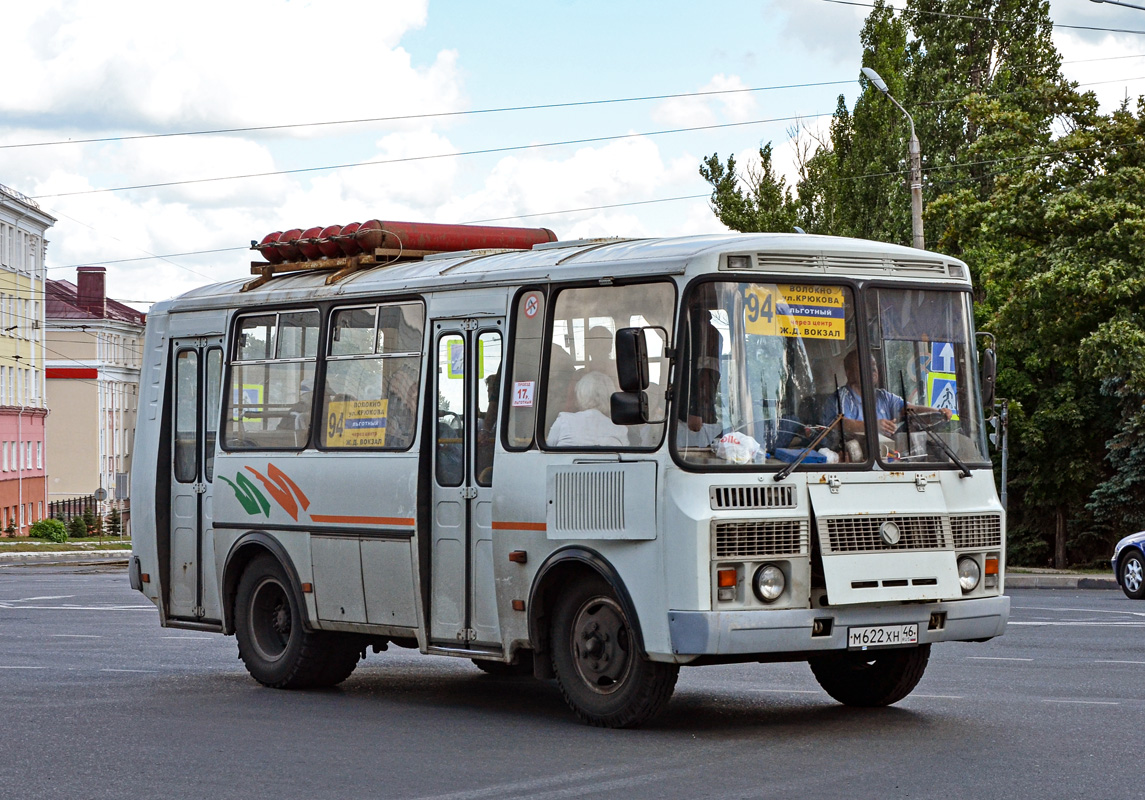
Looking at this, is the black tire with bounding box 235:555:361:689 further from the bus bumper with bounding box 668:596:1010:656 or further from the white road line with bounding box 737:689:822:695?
the bus bumper with bounding box 668:596:1010:656

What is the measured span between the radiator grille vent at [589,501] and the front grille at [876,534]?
3.81 ft

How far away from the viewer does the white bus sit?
9969mm

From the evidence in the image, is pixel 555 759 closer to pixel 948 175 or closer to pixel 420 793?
pixel 420 793

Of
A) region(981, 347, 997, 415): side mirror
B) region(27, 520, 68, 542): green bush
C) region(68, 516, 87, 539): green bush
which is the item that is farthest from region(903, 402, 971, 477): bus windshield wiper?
region(68, 516, 87, 539): green bush

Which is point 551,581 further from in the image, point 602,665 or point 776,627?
point 776,627

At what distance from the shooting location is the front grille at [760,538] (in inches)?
386

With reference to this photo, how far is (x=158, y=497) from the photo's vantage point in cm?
1422

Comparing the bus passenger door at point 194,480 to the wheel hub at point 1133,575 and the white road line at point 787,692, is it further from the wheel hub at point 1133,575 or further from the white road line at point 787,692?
the wheel hub at point 1133,575

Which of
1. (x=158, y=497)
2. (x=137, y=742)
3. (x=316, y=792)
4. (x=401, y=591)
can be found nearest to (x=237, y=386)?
(x=158, y=497)

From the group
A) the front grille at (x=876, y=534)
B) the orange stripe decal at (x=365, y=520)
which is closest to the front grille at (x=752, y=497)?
the front grille at (x=876, y=534)

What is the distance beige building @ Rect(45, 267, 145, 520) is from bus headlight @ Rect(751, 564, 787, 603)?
323ft

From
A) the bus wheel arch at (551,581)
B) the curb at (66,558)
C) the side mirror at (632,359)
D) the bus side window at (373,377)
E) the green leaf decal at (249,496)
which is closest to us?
the side mirror at (632,359)

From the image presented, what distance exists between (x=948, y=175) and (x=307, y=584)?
125 feet

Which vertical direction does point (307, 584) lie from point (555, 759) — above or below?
above
